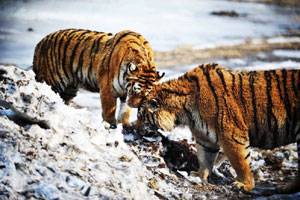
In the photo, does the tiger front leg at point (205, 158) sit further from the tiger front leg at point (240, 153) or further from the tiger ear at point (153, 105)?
the tiger ear at point (153, 105)

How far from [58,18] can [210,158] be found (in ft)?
23.1

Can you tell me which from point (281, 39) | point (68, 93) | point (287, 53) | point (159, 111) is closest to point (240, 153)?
point (159, 111)

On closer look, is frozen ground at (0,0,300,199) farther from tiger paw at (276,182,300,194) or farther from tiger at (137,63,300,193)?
tiger at (137,63,300,193)

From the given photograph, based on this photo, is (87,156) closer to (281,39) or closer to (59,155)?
(59,155)

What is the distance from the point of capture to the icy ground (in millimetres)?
2297

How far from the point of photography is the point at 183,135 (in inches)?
164

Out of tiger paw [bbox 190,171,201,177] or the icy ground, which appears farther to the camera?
tiger paw [bbox 190,171,201,177]

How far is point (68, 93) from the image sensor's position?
4586mm

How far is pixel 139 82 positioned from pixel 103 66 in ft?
2.09

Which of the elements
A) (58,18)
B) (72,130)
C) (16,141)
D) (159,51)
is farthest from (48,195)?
(58,18)

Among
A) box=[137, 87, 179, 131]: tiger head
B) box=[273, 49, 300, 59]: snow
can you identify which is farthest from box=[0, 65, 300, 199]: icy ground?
box=[273, 49, 300, 59]: snow

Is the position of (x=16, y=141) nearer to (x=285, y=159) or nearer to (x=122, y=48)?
(x=122, y=48)

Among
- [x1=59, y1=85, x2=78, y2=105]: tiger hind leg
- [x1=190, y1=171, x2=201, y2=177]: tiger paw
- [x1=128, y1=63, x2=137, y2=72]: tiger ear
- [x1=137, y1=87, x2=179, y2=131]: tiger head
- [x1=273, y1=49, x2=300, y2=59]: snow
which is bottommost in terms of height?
[x1=190, y1=171, x2=201, y2=177]: tiger paw

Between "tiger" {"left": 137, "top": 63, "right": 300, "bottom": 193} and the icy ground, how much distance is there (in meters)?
0.28
